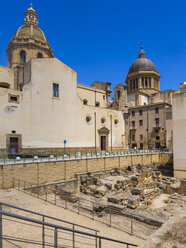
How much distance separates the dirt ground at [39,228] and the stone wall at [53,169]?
2.31m

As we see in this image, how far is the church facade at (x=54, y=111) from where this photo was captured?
83.3 ft

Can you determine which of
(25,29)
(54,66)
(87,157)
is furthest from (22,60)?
(87,157)

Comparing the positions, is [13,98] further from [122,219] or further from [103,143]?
[122,219]

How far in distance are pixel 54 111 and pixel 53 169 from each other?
451 inches

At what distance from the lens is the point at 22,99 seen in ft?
84.9

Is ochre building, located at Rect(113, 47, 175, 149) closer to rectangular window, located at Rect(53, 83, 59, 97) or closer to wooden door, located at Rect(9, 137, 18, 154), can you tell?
rectangular window, located at Rect(53, 83, 59, 97)

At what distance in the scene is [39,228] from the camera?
26.0 feet

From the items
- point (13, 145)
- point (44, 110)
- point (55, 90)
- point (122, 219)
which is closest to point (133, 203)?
point (122, 219)

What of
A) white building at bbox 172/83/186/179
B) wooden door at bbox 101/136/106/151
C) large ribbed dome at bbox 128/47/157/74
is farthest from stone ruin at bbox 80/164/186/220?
large ribbed dome at bbox 128/47/157/74

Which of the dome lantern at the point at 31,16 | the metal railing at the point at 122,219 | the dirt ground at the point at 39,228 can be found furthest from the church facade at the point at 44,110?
the metal railing at the point at 122,219

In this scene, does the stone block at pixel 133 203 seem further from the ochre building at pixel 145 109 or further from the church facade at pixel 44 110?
the ochre building at pixel 145 109

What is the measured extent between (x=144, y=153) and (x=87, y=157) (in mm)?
13516

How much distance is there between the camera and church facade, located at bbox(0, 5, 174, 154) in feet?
83.3

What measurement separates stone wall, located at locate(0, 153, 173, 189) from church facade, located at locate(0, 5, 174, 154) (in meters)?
6.39
